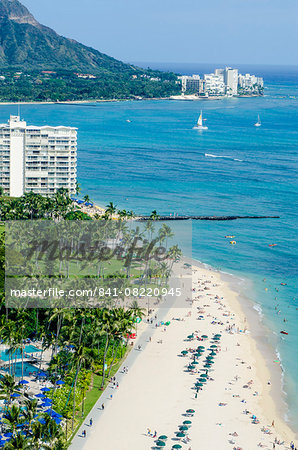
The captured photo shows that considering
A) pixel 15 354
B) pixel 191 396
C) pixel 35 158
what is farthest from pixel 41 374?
pixel 35 158

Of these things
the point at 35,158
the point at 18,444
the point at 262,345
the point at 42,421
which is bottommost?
the point at 262,345

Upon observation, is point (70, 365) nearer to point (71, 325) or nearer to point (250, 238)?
point (71, 325)

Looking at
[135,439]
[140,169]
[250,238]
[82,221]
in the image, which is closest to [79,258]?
[82,221]

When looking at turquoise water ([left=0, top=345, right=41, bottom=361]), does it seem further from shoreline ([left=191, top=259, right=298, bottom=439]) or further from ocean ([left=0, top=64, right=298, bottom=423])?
ocean ([left=0, top=64, right=298, bottom=423])

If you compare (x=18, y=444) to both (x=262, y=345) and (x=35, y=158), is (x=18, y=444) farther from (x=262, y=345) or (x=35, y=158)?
(x=35, y=158)
